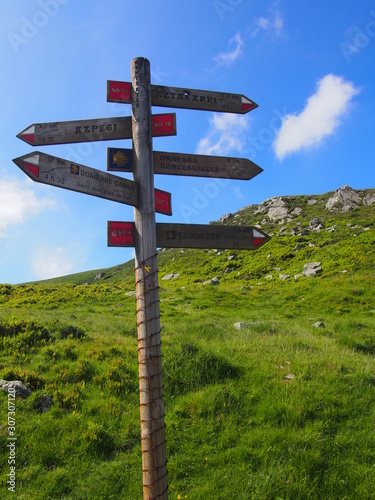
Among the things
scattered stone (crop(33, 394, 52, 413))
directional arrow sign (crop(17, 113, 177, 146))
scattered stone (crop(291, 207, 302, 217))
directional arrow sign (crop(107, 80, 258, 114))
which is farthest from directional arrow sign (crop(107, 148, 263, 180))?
scattered stone (crop(291, 207, 302, 217))

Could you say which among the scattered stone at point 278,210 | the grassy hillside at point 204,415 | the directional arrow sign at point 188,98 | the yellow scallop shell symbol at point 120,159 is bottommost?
the grassy hillside at point 204,415

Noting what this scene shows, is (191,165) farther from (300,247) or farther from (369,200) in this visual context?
(369,200)

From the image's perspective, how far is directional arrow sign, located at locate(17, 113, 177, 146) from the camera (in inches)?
151

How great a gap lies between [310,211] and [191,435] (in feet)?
211

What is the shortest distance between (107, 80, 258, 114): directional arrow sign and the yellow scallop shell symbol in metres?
0.68

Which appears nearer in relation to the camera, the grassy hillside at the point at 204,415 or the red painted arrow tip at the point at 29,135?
the red painted arrow tip at the point at 29,135

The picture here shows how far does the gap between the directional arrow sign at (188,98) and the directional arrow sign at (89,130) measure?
0.27m

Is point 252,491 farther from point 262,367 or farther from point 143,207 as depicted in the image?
point 143,207

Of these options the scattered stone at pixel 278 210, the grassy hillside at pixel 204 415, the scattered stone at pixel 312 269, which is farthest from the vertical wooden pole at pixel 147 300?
the scattered stone at pixel 278 210

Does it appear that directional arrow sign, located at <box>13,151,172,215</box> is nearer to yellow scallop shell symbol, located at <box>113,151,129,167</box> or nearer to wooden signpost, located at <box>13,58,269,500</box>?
wooden signpost, located at <box>13,58,269,500</box>

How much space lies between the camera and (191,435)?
5.69m

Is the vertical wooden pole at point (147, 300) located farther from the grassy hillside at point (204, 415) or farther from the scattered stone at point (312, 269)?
the scattered stone at point (312, 269)

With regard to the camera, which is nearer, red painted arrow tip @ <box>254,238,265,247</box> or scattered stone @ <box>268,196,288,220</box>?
red painted arrow tip @ <box>254,238,265,247</box>

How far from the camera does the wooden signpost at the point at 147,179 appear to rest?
3.26 m
